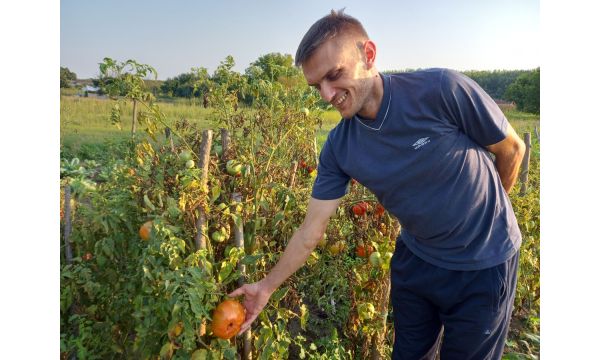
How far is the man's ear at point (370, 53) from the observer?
1045 millimetres

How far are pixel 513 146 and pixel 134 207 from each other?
1069 millimetres

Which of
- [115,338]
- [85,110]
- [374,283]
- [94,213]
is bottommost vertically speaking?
[115,338]

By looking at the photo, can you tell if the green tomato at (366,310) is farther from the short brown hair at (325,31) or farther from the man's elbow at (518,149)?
the short brown hair at (325,31)

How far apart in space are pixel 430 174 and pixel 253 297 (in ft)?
1.89

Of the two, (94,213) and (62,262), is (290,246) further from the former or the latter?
(62,262)

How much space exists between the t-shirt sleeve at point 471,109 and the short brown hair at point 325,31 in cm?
23

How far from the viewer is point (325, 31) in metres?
0.99

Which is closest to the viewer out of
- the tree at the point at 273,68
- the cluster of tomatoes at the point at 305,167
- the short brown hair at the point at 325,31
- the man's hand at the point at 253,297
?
the short brown hair at the point at 325,31

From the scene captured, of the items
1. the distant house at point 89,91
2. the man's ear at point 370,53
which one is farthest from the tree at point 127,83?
the man's ear at point 370,53

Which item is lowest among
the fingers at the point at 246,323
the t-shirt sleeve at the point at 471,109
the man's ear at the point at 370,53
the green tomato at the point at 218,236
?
the fingers at the point at 246,323

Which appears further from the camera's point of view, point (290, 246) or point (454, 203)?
point (290, 246)

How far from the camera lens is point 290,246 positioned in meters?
1.21
